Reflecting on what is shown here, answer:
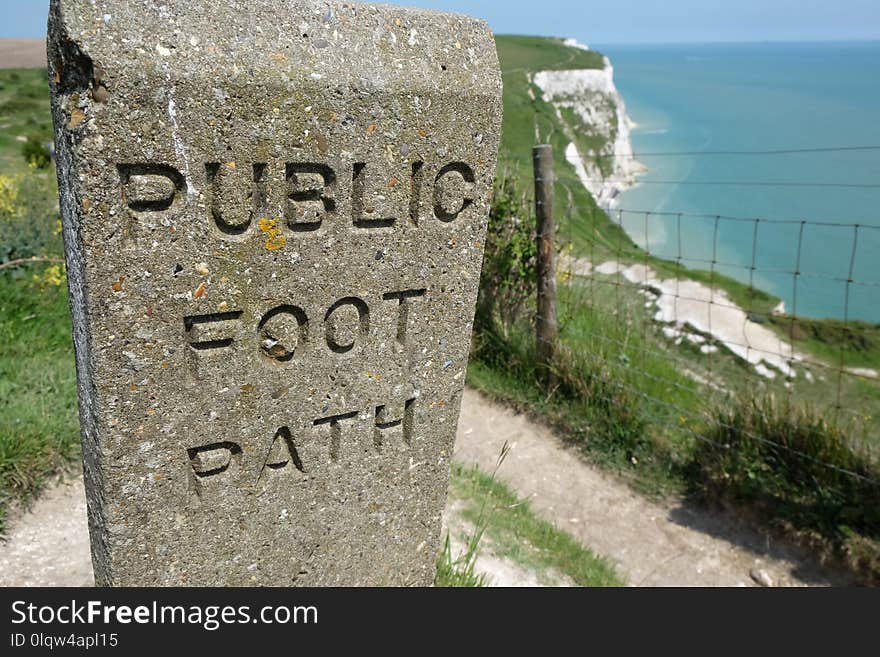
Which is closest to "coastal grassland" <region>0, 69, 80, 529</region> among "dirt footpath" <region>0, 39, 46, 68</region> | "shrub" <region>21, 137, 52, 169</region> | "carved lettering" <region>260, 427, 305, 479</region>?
"carved lettering" <region>260, 427, 305, 479</region>

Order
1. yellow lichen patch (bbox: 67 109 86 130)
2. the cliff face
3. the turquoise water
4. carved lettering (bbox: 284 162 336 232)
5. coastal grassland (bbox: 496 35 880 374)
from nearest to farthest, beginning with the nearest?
1. yellow lichen patch (bbox: 67 109 86 130)
2. carved lettering (bbox: 284 162 336 232)
3. coastal grassland (bbox: 496 35 880 374)
4. the turquoise water
5. the cliff face

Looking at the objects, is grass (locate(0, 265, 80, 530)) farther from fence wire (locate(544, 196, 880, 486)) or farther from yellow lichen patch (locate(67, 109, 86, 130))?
fence wire (locate(544, 196, 880, 486))

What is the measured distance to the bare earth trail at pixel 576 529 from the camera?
2967 mm

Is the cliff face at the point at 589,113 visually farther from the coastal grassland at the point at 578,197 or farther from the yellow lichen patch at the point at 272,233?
the yellow lichen patch at the point at 272,233

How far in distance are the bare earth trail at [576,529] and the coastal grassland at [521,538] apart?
13cm

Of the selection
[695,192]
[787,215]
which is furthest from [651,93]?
[787,215]

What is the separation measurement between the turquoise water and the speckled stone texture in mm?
2462

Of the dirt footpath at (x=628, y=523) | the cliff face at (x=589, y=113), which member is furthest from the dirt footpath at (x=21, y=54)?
the dirt footpath at (x=628, y=523)

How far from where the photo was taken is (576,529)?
4.09 metres

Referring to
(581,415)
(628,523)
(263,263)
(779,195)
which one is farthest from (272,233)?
(779,195)

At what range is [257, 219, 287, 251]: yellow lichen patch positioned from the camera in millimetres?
1707

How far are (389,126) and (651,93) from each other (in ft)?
278

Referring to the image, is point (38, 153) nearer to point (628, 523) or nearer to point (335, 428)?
point (628, 523)

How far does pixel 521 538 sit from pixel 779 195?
2492 centimetres
